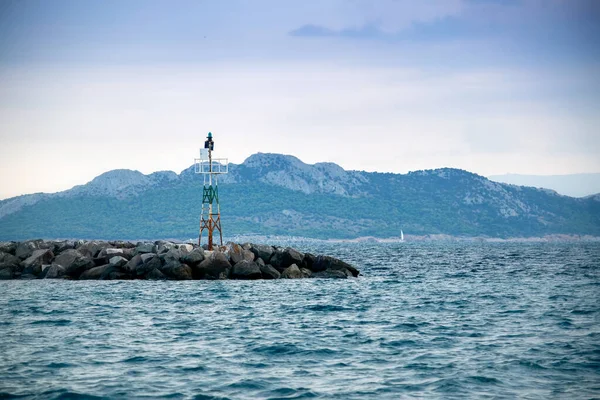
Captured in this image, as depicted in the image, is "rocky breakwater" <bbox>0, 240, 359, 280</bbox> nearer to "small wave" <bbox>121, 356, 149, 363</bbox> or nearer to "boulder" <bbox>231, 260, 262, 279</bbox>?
"boulder" <bbox>231, 260, 262, 279</bbox>

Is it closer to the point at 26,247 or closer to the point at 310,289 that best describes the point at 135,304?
the point at 310,289

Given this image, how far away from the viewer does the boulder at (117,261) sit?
46.8 metres

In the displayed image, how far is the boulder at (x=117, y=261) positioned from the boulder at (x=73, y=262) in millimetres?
1478

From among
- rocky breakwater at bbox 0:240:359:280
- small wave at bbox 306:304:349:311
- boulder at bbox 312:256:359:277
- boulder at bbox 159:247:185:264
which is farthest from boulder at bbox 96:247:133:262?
small wave at bbox 306:304:349:311

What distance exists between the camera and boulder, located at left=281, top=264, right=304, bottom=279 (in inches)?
1875

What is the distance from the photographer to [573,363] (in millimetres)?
19078

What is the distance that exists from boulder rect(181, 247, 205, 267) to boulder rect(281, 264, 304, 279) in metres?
5.29

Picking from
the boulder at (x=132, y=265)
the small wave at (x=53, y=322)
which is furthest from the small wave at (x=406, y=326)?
the boulder at (x=132, y=265)

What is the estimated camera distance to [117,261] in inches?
1849

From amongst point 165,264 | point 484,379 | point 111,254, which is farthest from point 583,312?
point 111,254

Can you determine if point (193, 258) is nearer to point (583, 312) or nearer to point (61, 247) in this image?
point (61, 247)

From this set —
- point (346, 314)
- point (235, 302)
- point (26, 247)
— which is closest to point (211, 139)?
point (26, 247)

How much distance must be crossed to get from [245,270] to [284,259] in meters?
3.83

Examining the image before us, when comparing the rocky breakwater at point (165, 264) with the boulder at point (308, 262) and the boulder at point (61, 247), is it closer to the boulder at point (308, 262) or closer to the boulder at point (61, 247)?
the boulder at point (308, 262)
